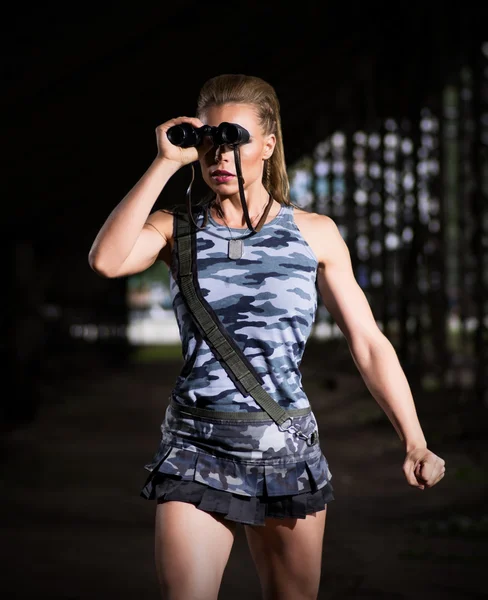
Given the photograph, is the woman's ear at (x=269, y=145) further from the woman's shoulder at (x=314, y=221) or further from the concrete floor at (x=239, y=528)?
the concrete floor at (x=239, y=528)

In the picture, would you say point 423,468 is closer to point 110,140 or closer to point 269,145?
point 269,145

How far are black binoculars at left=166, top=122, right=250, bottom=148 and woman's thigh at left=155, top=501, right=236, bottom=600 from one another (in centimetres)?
91

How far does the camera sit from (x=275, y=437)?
2369 mm

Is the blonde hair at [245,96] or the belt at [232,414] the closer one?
the belt at [232,414]

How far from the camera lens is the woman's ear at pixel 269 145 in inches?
100

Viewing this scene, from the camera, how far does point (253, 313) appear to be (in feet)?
7.75

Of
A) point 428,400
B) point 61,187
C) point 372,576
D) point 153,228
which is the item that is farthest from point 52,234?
point 153,228

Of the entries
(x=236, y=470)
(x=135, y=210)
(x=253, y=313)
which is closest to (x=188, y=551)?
(x=236, y=470)

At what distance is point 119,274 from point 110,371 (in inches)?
687

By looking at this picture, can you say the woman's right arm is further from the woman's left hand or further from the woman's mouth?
the woman's left hand

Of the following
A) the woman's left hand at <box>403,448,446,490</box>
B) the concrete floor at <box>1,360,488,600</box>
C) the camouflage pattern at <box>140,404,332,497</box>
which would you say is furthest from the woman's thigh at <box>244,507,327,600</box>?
the concrete floor at <box>1,360,488,600</box>

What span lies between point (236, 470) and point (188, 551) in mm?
232

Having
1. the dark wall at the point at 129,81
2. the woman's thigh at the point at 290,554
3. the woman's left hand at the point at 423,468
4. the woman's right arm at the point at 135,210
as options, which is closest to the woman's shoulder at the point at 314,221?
the woman's right arm at the point at 135,210

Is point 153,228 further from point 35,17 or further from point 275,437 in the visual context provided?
point 35,17
